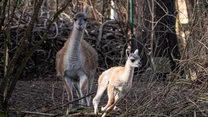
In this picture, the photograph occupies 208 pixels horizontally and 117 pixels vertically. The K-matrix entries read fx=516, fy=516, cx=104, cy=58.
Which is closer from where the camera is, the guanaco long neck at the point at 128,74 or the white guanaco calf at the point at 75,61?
the guanaco long neck at the point at 128,74

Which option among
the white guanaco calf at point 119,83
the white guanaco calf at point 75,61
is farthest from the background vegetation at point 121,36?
the white guanaco calf at point 119,83

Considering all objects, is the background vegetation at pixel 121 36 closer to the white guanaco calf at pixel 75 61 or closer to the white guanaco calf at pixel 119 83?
the white guanaco calf at pixel 75 61

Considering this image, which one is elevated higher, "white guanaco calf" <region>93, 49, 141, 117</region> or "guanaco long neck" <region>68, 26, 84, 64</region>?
"guanaco long neck" <region>68, 26, 84, 64</region>

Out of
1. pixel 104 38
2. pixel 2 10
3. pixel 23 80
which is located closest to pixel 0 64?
pixel 23 80

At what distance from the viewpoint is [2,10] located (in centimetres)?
625

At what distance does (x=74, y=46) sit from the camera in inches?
347

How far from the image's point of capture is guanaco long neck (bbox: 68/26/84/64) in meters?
→ 8.80

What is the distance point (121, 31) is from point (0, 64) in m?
4.14

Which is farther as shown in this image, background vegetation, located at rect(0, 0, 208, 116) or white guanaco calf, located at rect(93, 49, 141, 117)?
background vegetation, located at rect(0, 0, 208, 116)

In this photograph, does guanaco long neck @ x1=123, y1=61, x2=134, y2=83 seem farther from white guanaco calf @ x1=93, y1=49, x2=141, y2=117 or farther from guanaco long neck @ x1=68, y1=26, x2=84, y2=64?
guanaco long neck @ x1=68, y1=26, x2=84, y2=64

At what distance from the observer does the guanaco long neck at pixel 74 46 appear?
28.9 ft

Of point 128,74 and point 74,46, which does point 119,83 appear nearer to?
point 128,74

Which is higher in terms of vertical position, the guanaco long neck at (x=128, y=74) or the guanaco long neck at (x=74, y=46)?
the guanaco long neck at (x=74, y=46)

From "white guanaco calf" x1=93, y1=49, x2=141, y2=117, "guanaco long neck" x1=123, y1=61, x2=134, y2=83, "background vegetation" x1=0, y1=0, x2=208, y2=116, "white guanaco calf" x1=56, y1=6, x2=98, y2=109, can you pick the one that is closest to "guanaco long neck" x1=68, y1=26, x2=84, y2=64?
"white guanaco calf" x1=56, y1=6, x2=98, y2=109
